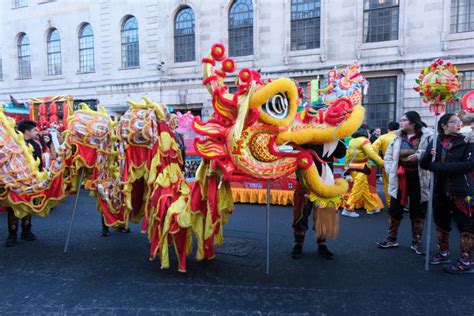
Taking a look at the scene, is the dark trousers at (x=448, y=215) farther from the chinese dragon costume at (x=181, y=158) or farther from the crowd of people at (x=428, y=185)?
the chinese dragon costume at (x=181, y=158)

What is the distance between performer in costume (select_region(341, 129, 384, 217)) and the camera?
Result: 17.7 ft

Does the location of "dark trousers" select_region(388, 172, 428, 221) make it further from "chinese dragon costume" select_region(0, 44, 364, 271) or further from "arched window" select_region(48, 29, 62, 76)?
"arched window" select_region(48, 29, 62, 76)

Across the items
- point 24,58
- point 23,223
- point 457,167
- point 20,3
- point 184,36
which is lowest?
point 23,223

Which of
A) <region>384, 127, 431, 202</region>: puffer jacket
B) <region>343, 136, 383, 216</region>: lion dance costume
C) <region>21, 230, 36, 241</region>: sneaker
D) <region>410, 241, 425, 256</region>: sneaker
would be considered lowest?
<region>21, 230, 36, 241</region>: sneaker

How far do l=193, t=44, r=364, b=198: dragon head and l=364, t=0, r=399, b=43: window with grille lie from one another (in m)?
11.0

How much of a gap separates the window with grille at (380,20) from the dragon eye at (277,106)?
11155 mm

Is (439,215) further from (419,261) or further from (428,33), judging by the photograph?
(428,33)

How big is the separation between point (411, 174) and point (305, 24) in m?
10.7

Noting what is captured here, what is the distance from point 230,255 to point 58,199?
7.04 ft

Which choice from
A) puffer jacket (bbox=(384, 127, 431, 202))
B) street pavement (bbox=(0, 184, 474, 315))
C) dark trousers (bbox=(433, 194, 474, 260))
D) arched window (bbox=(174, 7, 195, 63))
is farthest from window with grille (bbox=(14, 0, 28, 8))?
dark trousers (bbox=(433, 194, 474, 260))

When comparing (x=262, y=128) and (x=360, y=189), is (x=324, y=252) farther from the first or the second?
(x=360, y=189)

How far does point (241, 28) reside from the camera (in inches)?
551

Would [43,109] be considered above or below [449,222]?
above

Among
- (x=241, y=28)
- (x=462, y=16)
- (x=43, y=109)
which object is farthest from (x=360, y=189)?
(x=241, y=28)
